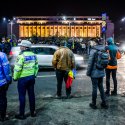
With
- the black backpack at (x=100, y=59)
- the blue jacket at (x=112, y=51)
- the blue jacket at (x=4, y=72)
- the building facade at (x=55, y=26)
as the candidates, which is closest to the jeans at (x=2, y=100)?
the blue jacket at (x=4, y=72)

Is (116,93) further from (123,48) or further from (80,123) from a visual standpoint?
(123,48)

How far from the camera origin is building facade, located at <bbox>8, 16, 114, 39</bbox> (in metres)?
105

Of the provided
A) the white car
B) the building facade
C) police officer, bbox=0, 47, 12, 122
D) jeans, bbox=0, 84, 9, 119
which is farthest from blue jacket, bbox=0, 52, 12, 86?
the building facade

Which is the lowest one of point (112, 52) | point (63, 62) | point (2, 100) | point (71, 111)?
point (71, 111)

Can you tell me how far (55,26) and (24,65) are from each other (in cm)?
9908

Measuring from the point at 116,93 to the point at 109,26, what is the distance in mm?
96765

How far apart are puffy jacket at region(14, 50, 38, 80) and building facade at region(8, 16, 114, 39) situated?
9698 cm

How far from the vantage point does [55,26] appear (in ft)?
348

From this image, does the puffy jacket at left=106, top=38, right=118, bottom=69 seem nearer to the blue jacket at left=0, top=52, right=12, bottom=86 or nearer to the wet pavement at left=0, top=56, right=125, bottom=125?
the wet pavement at left=0, top=56, right=125, bottom=125

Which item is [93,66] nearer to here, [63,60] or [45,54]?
[63,60]

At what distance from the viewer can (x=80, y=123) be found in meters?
7.34

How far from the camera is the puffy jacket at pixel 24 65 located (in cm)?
750

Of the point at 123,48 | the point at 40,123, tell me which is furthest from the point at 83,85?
the point at 123,48

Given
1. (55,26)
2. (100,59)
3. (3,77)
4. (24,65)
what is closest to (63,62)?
(100,59)
